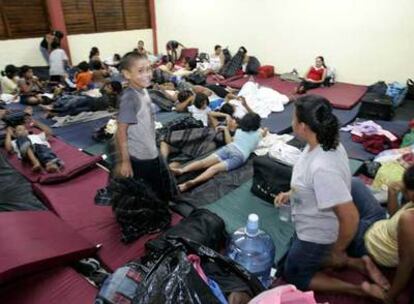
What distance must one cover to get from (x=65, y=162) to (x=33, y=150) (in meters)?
0.36

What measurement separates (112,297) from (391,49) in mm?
6119

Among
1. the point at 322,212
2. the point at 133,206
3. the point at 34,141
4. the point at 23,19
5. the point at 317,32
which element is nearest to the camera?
the point at 322,212

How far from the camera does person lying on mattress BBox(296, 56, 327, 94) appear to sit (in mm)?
5868

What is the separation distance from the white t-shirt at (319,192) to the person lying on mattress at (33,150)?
2.50m

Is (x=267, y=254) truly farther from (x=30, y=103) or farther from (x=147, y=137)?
(x=30, y=103)

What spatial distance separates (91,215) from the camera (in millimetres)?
2525

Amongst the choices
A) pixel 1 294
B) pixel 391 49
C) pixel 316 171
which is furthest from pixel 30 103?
pixel 391 49

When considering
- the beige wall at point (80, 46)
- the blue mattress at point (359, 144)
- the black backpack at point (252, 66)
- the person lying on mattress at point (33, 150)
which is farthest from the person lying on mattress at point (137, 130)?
the beige wall at point (80, 46)

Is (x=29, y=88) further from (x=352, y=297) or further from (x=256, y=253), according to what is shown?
(x=352, y=297)

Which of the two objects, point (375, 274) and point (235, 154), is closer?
point (375, 274)

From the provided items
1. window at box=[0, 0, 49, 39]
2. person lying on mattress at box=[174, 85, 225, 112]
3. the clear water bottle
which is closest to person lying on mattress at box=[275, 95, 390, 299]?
the clear water bottle

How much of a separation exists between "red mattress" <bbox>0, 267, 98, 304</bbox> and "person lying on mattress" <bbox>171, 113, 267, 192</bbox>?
4.90 ft

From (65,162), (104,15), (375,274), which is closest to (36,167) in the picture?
(65,162)

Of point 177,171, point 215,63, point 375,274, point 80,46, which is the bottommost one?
point 177,171
